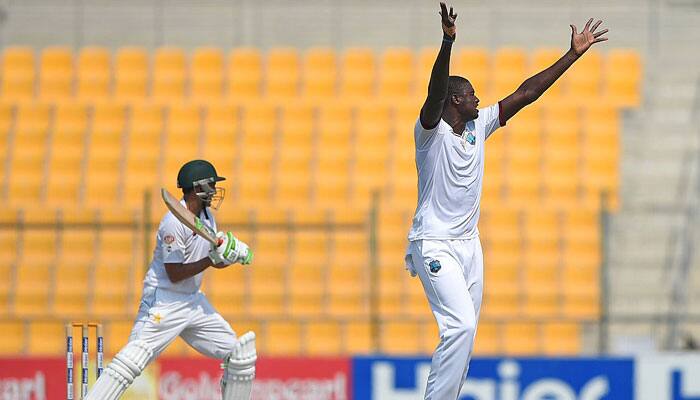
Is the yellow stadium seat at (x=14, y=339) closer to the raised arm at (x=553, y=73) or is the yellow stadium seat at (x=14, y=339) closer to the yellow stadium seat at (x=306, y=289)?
the yellow stadium seat at (x=306, y=289)

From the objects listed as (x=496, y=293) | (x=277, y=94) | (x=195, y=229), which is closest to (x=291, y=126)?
(x=277, y=94)

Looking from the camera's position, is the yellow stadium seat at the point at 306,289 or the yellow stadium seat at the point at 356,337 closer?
the yellow stadium seat at the point at 356,337

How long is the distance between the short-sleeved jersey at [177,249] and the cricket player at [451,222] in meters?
1.39

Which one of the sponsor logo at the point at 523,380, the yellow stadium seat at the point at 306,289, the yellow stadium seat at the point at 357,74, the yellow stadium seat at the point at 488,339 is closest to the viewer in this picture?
the sponsor logo at the point at 523,380

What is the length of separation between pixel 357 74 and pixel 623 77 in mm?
3137

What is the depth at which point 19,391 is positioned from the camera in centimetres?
1162

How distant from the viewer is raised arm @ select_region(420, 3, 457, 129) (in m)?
6.61

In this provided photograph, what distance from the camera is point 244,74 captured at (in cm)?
1622

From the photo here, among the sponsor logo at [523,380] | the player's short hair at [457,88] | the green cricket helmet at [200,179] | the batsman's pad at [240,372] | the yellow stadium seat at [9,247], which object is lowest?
the sponsor logo at [523,380]

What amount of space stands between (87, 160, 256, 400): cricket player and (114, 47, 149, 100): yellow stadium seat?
8272mm

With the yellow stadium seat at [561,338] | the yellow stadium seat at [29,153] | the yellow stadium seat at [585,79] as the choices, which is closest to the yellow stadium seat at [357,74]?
the yellow stadium seat at [585,79]

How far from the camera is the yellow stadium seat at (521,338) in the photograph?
13.2 metres

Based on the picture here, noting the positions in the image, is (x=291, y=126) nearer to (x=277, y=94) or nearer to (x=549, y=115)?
(x=277, y=94)

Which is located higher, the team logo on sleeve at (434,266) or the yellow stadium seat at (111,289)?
the team logo on sleeve at (434,266)
